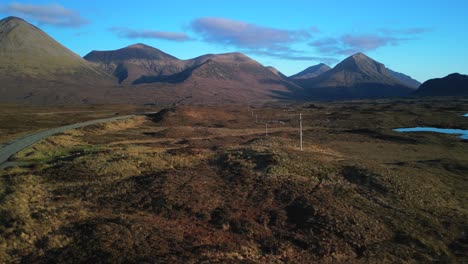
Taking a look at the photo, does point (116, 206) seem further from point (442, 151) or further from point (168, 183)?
point (442, 151)

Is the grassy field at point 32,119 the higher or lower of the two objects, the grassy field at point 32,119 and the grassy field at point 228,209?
the higher

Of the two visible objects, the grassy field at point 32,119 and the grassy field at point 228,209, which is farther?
the grassy field at point 32,119

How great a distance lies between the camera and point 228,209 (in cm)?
2389

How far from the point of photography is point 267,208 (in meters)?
24.4

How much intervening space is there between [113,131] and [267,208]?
52.8 metres

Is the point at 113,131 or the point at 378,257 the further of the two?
the point at 113,131

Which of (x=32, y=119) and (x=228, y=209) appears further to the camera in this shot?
(x=32, y=119)

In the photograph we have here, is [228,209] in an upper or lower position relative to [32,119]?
lower

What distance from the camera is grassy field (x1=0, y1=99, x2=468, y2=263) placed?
18484mm

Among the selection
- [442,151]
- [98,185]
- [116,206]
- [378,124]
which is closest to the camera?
[116,206]

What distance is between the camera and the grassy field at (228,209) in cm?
1848

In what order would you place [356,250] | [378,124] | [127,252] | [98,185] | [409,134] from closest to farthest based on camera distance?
[127,252] → [356,250] → [98,185] → [409,134] → [378,124]

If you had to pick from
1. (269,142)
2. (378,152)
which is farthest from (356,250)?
(378,152)

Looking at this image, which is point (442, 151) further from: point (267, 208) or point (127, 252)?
point (127, 252)
